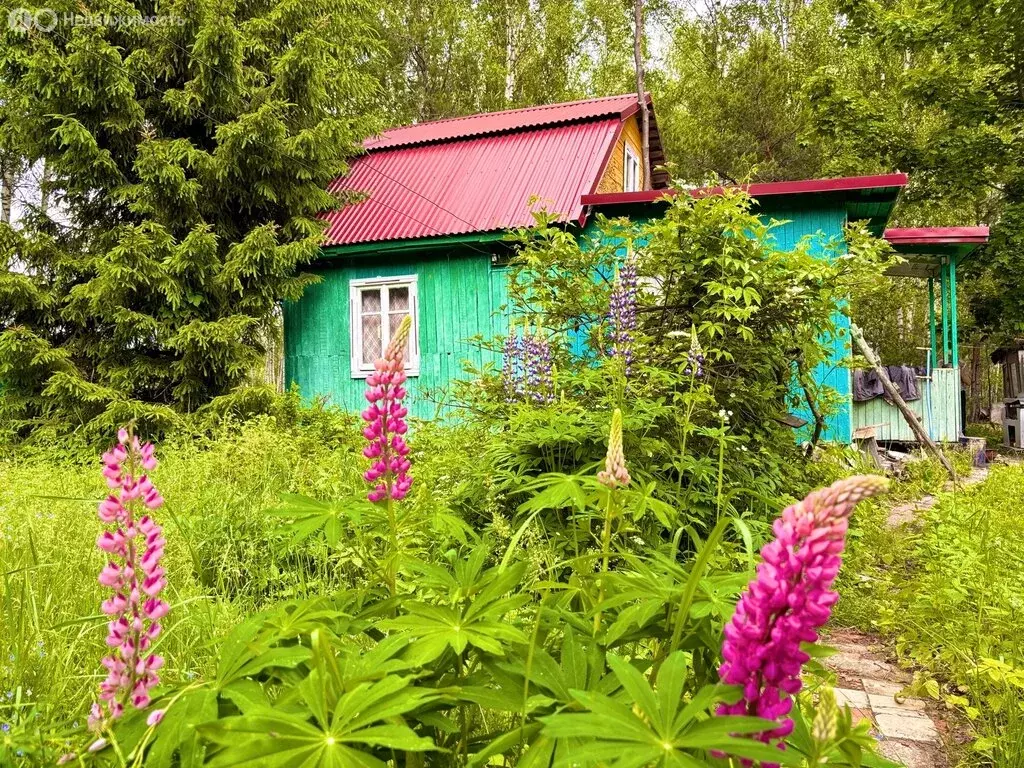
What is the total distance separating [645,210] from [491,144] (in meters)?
3.95

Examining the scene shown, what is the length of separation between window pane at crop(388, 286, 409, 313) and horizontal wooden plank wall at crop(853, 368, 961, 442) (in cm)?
734

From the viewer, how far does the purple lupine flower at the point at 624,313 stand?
3889 mm

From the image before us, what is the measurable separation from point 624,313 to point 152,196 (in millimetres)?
7977

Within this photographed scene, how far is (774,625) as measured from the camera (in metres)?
0.78

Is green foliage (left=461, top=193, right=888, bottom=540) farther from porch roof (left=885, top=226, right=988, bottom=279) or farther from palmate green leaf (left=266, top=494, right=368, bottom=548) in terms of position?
porch roof (left=885, top=226, right=988, bottom=279)

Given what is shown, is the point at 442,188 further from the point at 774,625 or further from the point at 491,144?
the point at 774,625

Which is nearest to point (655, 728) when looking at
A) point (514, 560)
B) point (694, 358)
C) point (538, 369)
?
point (514, 560)

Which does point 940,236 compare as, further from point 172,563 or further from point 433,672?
point 433,672

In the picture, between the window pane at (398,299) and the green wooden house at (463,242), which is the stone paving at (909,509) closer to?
the green wooden house at (463,242)

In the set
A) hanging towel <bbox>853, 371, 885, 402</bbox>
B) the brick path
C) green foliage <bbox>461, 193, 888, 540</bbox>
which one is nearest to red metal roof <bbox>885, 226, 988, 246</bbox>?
hanging towel <bbox>853, 371, 885, 402</bbox>

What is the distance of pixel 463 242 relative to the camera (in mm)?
9539

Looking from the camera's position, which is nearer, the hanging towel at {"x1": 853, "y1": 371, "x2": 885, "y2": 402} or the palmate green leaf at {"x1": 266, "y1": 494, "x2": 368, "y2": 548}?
the palmate green leaf at {"x1": 266, "y1": 494, "x2": 368, "y2": 548}

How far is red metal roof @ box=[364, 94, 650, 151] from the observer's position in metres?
11.2

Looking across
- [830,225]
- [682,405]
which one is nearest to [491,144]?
[830,225]
